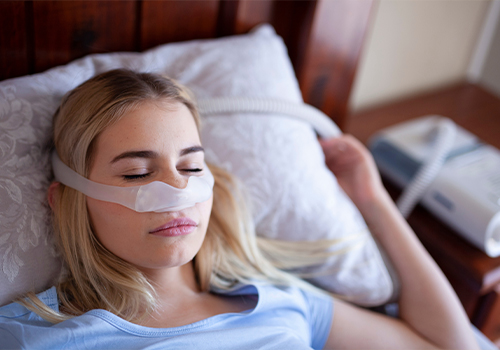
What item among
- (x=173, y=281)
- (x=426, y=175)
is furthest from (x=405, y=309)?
(x=173, y=281)

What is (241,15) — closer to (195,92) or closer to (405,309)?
(195,92)

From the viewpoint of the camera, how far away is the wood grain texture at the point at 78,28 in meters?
1.00

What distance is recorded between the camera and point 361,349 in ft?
3.34

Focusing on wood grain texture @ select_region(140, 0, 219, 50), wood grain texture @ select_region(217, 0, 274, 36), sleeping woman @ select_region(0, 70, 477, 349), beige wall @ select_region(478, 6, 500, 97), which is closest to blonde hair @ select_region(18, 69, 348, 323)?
sleeping woman @ select_region(0, 70, 477, 349)

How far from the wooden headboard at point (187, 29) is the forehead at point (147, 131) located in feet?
1.14

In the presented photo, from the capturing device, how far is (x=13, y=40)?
3.17ft

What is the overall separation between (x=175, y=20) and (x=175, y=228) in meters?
0.62

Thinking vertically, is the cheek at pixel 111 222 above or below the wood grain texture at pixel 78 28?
below

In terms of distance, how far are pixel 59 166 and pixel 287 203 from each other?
500 mm

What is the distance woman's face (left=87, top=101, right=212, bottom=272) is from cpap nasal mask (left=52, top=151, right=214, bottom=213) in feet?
0.04

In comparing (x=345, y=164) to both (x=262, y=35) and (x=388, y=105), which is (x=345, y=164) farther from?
(x=388, y=105)

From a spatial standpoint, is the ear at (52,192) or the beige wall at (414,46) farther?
the beige wall at (414,46)

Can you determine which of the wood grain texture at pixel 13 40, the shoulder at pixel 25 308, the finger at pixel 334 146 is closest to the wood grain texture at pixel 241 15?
the finger at pixel 334 146

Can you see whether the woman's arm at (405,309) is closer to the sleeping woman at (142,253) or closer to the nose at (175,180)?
the sleeping woman at (142,253)
